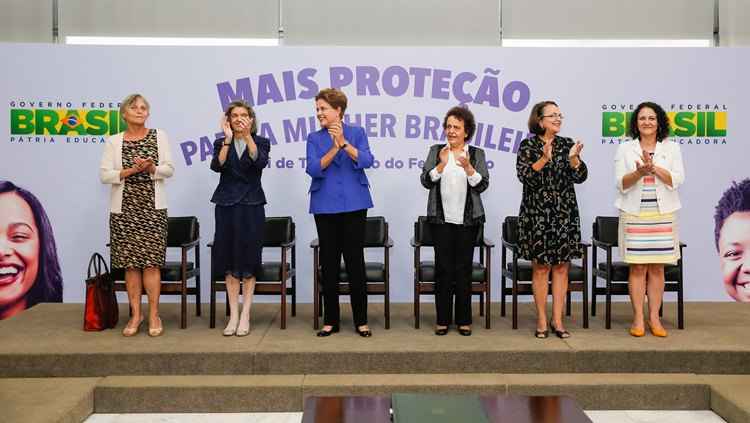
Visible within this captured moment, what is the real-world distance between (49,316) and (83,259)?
2.48 ft

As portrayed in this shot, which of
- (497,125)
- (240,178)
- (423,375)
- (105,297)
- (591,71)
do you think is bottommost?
(423,375)

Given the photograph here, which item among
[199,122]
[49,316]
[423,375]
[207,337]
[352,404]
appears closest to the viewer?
[352,404]

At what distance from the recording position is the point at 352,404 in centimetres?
283

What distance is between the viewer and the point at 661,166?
176 inches

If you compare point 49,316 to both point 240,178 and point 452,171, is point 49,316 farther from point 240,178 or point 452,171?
point 452,171

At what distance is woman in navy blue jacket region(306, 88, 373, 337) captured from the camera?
14.4 ft

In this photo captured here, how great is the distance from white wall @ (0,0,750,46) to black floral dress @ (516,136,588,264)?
2260mm

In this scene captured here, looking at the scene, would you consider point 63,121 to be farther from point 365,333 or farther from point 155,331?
point 365,333

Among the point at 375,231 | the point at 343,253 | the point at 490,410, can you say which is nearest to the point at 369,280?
the point at 343,253

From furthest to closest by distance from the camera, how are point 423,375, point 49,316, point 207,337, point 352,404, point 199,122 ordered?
point 199,122, point 49,316, point 207,337, point 423,375, point 352,404

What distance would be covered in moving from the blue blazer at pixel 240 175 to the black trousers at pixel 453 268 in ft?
3.83

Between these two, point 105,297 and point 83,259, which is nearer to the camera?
point 105,297

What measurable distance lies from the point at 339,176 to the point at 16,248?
3081 millimetres

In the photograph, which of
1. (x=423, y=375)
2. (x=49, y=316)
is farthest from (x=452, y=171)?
(x=49, y=316)
